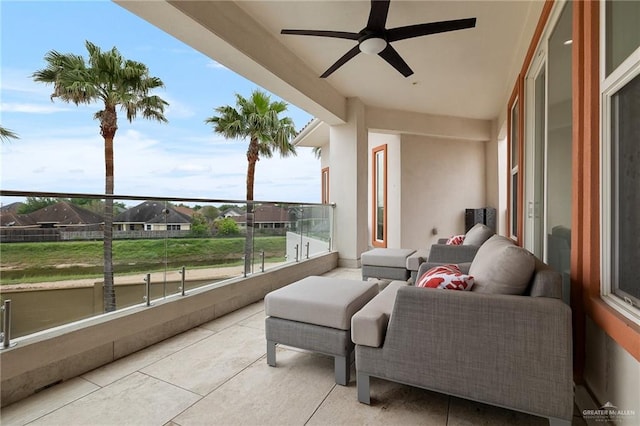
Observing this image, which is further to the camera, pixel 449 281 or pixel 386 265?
pixel 386 265

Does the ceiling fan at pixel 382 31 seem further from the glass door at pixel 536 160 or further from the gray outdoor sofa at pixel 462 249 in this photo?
the gray outdoor sofa at pixel 462 249

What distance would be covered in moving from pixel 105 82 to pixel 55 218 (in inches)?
215

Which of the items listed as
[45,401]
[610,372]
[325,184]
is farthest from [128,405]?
[325,184]

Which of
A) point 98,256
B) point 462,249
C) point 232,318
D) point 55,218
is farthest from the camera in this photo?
point 462,249

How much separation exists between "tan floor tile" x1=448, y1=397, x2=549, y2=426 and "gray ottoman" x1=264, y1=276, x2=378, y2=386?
2.01 feet

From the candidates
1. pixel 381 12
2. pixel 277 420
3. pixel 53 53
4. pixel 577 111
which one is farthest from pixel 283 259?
pixel 53 53

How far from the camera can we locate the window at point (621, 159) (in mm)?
1294

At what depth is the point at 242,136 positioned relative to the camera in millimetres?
7742

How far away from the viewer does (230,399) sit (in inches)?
67.9

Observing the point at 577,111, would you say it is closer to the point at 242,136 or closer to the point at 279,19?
the point at 279,19

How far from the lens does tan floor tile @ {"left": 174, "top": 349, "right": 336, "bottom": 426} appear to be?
1.56 metres

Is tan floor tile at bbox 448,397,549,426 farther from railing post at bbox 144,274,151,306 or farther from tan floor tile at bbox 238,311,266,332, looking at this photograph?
railing post at bbox 144,274,151,306

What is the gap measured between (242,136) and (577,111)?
23.1 feet

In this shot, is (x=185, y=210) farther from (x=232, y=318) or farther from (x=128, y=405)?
(x=128, y=405)
